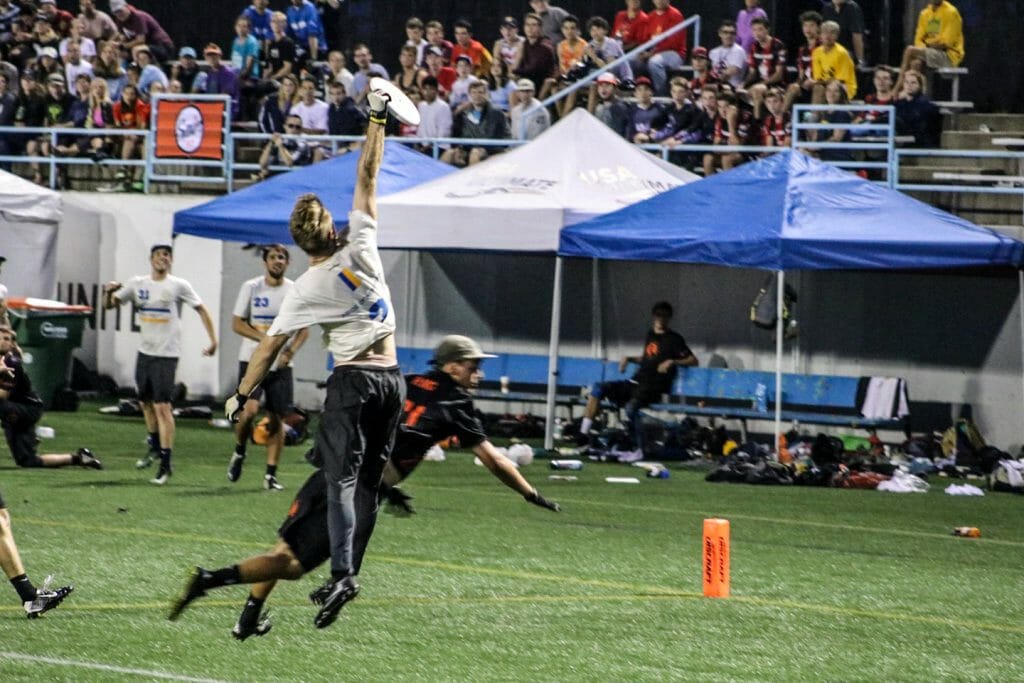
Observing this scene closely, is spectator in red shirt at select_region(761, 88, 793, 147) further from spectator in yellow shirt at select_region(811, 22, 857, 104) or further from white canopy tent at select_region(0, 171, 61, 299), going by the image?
white canopy tent at select_region(0, 171, 61, 299)

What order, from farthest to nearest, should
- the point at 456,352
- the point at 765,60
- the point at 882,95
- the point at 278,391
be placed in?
the point at 765,60 < the point at 882,95 < the point at 278,391 < the point at 456,352

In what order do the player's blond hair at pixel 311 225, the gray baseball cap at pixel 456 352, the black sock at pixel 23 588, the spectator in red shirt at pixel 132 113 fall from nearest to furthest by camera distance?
the player's blond hair at pixel 311 225
the black sock at pixel 23 588
the gray baseball cap at pixel 456 352
the spectator in red shirt at pixel 132 113

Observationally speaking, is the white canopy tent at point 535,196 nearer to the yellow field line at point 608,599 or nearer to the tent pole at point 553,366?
the tent pole at point 553,366

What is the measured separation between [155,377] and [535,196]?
203 inches

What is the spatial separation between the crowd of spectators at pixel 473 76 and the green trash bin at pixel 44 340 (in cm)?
355

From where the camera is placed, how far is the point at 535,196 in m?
20.3

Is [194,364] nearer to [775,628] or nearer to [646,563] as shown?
[646,563]

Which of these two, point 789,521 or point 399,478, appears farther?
point 789,521

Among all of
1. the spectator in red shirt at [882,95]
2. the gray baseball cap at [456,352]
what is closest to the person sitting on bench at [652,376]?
the spectator in red shirt at [882,95]

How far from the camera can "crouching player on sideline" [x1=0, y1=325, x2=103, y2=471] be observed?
16.0 metres

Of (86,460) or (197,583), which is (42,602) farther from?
(86,460)

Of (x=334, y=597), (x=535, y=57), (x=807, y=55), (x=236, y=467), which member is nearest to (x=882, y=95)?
(x=807, y=55)

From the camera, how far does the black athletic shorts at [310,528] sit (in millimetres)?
8688

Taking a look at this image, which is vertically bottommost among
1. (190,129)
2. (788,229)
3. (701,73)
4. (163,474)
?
(163,474)
